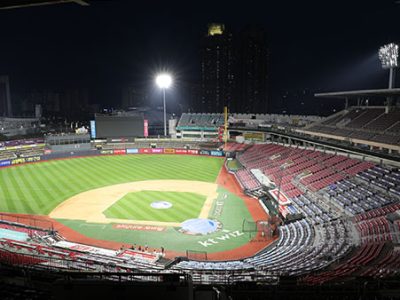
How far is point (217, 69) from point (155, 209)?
8595 centimetres

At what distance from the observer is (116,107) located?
148000mm

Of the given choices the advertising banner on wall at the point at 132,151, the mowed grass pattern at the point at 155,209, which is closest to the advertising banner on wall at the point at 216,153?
the advertising banner on wall at the point at 132,151

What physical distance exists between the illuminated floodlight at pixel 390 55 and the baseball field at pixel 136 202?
23.9 m

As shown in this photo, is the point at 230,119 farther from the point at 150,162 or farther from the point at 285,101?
the point at 285,101

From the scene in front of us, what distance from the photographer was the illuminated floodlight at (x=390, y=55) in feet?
124

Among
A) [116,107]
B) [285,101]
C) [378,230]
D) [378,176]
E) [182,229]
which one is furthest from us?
[116,107]

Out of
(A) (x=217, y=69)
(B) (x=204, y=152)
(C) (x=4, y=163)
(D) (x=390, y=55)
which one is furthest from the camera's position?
(A) (x=217, y=69)

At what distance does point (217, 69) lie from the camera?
109 m

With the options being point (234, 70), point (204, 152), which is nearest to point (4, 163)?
point (204, 152)

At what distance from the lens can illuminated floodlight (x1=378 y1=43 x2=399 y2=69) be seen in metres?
37.7

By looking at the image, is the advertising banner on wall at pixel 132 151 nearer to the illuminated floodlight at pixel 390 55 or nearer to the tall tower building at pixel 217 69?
the illuminated floodlight at pixel 390 55

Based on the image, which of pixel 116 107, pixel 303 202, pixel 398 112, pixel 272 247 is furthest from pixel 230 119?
pixel 116 107

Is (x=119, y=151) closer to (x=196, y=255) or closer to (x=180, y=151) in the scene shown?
(x=180, y=151)

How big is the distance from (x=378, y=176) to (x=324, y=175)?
5.89 meters
